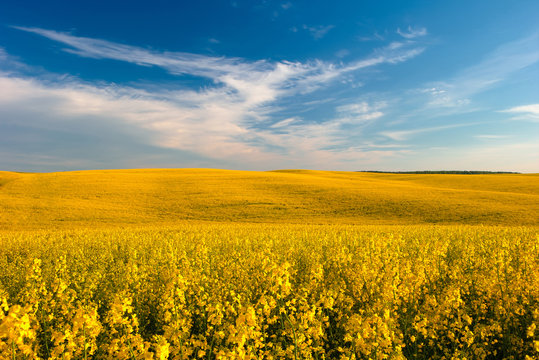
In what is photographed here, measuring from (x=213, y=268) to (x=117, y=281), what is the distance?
6.42ft

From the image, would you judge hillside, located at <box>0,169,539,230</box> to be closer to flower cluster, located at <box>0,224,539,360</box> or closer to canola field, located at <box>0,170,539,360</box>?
canola field, located at <box>0,170,539,360</box>

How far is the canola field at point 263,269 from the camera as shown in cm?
327

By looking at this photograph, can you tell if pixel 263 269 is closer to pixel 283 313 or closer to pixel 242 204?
pixel 283 313

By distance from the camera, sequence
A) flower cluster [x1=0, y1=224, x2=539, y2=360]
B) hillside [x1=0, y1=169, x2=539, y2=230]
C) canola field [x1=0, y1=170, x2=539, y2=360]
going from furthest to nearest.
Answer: hillside [x1=0, y1=169, x2=539, y2=230]
canola field [x1=0, y1=170, x2=539, y2=360]
flower cluster [x1=0, y1=224, x2=539, y2=360]

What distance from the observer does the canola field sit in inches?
129

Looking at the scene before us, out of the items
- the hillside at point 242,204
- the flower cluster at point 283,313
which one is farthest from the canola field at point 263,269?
the hillside at point 242,204

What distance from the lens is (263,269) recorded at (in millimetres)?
4828

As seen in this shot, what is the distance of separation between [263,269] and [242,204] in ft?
90.2

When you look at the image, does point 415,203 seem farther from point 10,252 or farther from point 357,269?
point 10,252

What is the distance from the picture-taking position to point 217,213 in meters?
29.1

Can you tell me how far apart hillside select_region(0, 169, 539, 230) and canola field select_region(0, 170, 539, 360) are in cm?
24

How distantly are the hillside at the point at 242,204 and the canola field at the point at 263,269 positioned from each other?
0.24 metres

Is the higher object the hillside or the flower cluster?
the flower cluster

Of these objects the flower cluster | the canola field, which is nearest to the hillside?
the canola field
